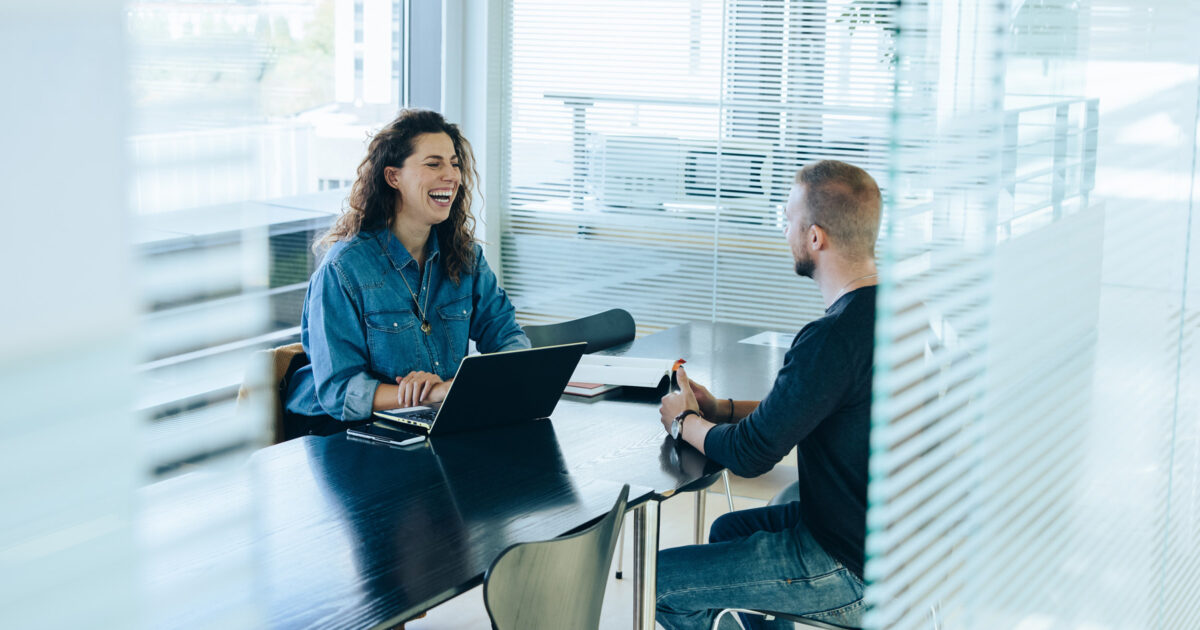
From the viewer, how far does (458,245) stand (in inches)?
117

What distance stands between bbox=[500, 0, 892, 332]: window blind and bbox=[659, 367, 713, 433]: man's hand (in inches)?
101

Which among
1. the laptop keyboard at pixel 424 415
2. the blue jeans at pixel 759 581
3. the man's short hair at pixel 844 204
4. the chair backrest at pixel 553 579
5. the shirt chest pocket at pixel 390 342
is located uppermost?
the man's short hair at pixel 844 204

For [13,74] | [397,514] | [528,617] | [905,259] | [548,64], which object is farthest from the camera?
[548,64]

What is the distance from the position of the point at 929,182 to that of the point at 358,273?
2225 mm

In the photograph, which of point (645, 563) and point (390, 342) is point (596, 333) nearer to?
point (390, 342)

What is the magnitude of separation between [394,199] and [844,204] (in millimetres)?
1289

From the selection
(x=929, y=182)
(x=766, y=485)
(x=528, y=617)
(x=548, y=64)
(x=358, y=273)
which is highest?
(x=548, y=64)

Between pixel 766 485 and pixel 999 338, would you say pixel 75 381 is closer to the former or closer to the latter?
pixel 999 338

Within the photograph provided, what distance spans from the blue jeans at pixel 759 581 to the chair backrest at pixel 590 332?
1.18 meters

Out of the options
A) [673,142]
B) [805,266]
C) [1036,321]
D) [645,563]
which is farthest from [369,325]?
[673,142]

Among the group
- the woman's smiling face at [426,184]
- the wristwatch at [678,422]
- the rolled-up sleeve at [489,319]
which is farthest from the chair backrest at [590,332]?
the wristwatch at [678,422]

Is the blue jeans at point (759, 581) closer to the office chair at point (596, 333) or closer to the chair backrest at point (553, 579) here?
the chair backrest at point (553, 579)

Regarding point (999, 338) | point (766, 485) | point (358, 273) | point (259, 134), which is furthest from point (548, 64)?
point (259, 134)

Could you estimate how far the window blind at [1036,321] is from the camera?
0.66 meters
